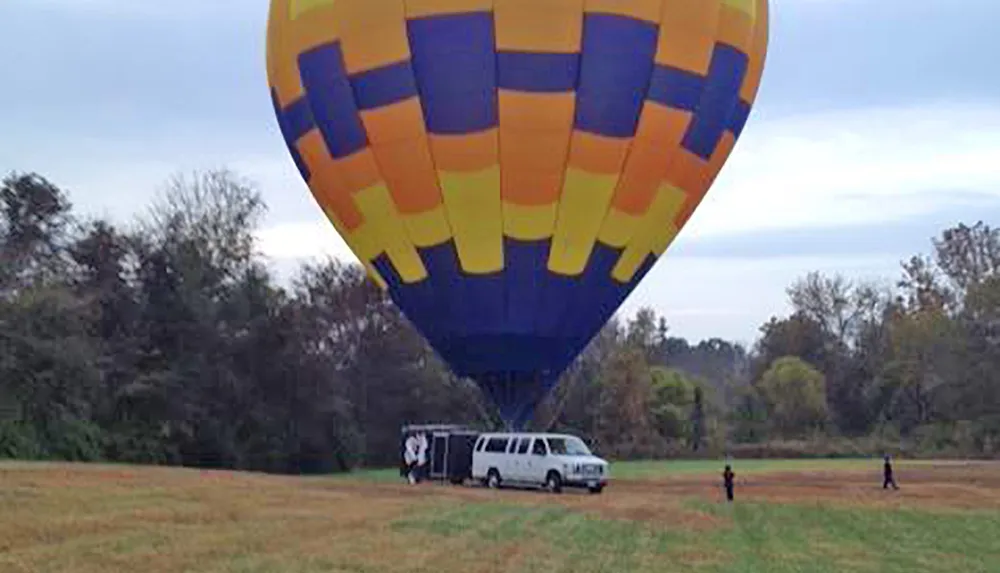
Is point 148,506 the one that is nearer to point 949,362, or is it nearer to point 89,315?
point 89,315

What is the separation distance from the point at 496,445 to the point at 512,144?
739 cm

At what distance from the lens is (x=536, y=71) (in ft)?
71.1

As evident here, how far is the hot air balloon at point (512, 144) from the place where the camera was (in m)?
21.7

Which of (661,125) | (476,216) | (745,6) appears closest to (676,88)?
(661,125)

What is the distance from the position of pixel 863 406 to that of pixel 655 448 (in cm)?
1975

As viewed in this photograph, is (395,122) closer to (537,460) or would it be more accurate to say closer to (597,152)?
(597,152)

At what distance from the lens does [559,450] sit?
87.3ft

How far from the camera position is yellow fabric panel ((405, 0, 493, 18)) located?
21.5m

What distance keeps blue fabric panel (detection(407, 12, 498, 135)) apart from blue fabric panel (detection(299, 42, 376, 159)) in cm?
141

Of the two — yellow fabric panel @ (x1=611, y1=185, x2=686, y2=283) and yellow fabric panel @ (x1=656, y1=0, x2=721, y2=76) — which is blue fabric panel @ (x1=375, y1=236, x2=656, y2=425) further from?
yellow fabric panel @ (x1=656, y1=0, x2=721, y2=76)

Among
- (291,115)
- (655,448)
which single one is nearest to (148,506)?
(291,115)

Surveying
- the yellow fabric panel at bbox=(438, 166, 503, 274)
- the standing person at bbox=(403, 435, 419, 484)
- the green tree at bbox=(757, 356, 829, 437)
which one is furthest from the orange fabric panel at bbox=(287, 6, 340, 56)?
the green tree at bbox=(757, 356, 829, 437)

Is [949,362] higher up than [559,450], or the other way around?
[949,362]

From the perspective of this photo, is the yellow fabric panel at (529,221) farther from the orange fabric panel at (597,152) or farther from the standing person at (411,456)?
the standing person at (411,456)
